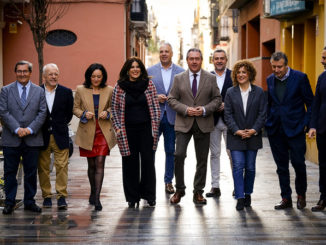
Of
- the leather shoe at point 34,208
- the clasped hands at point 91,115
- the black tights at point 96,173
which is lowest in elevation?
the leather shoe at point 34,208

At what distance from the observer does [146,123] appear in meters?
8.83

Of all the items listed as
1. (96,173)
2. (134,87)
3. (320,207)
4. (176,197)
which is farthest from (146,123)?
(320,207)

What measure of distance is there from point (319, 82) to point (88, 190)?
4025mm

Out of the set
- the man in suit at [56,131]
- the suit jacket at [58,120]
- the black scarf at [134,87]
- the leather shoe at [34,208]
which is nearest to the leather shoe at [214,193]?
the black scarf at [134,87]

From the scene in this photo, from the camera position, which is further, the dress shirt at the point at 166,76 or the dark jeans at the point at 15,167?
the dress shirt at the point at 166,76

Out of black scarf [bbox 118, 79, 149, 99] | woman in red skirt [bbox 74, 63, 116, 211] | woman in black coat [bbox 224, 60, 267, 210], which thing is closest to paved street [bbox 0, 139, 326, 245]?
woman in black coat [bbox 224, 60, 267, 210]

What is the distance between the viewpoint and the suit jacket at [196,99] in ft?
29.6

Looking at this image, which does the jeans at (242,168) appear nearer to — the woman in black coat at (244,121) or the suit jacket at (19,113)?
the woman in black coat at (244,121)

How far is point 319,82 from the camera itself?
836cm

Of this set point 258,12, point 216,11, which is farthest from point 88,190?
point 216,11

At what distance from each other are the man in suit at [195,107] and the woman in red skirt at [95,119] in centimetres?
91

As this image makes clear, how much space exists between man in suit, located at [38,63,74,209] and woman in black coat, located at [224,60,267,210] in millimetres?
2119

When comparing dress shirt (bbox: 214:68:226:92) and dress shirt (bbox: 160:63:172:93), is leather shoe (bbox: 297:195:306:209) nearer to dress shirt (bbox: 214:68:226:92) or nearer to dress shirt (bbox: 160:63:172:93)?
dress shirt (bbox: 214:68:226:92)

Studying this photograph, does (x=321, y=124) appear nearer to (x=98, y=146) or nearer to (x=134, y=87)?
(x=134, y=87)
